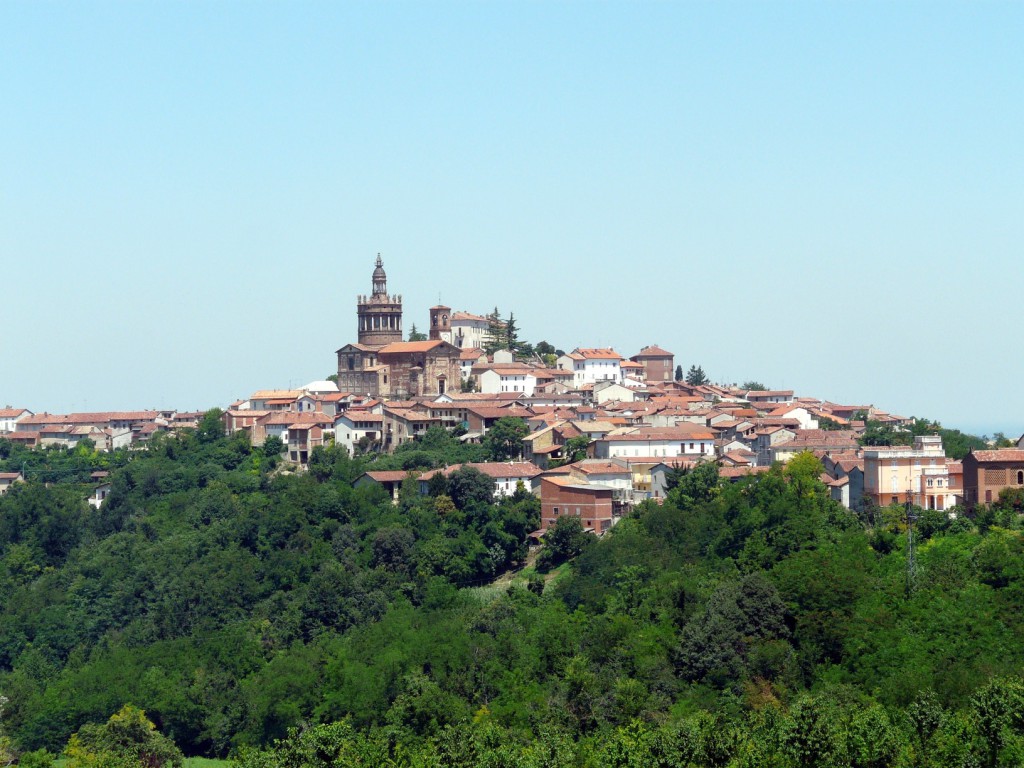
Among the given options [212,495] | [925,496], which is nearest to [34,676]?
[212,495]

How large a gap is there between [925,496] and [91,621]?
29.8 metres

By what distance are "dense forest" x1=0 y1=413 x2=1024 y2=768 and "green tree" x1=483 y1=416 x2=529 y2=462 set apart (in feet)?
4.47

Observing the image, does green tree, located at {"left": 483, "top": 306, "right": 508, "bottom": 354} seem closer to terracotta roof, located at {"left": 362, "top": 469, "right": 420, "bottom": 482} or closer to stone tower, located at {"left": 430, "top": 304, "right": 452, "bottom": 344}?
stone tower, located at {"left": 430, "top": 304, "right": 452, "bottom": 344}

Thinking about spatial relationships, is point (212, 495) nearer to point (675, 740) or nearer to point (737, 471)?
point (737, 471)

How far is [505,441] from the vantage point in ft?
232

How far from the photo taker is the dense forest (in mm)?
41000

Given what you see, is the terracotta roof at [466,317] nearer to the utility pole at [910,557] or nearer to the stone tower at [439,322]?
the stone tower at [439,322]

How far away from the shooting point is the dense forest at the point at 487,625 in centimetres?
4100

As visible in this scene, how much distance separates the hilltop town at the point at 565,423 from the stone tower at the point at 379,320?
7 cm

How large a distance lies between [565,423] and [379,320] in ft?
57.5

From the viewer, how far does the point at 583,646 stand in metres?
52.5

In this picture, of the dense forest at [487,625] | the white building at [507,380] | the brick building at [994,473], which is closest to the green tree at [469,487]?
the dense forest at [487,625]

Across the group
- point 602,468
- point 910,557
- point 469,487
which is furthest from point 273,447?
point 910,557

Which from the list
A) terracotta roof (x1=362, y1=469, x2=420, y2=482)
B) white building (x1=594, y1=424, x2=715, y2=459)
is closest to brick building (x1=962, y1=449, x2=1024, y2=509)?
white building (x1=594, y1=424, x2=715, y2=459)
